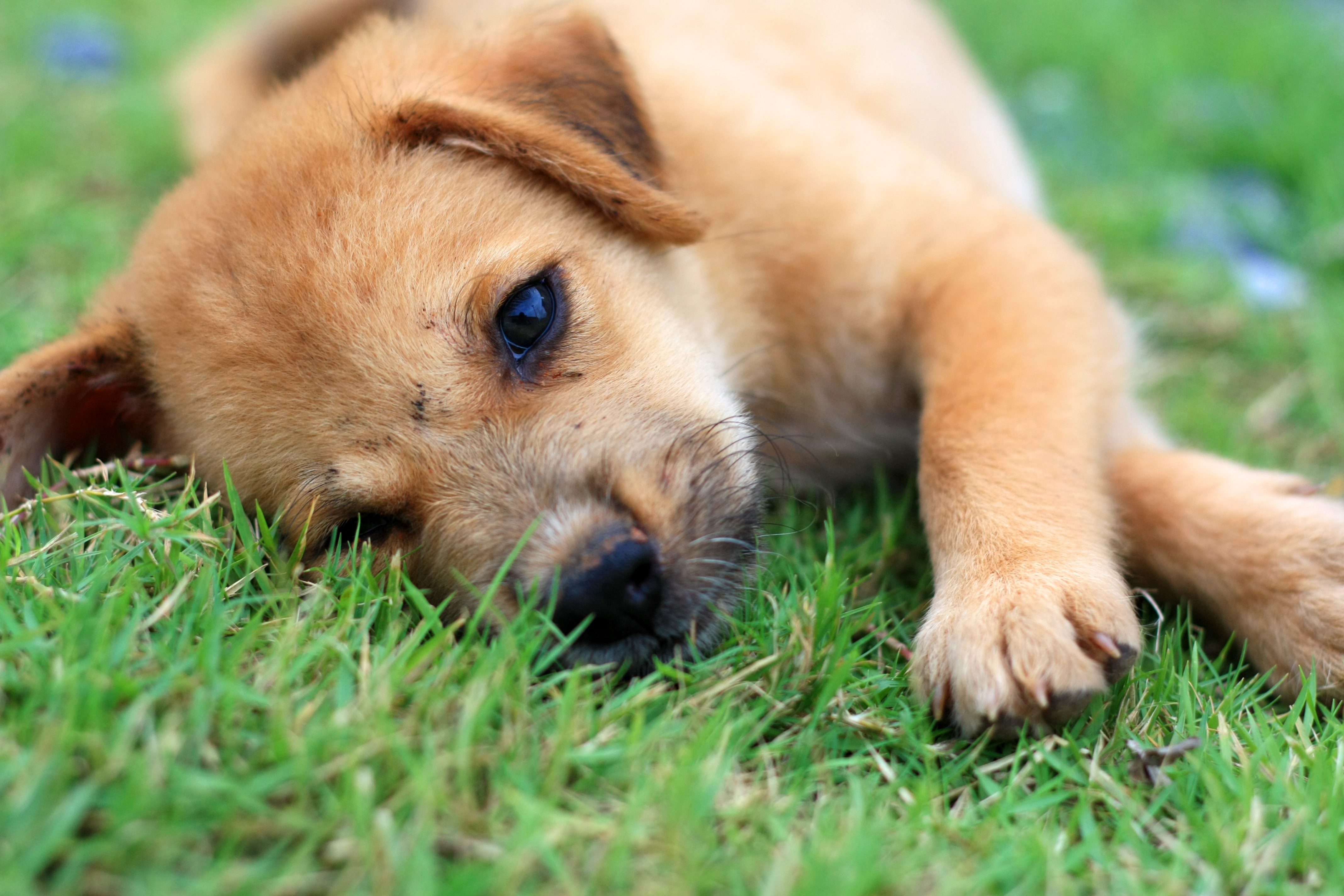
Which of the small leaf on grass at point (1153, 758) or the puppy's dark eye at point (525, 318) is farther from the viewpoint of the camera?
the puppy's dark eye at point (525, 318)

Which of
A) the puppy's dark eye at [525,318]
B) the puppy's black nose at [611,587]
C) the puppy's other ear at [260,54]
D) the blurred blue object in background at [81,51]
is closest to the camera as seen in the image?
the puppy's black nose at [611,587]

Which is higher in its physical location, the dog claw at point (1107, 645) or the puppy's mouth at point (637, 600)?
the puppy's mouth at point (637, 600)

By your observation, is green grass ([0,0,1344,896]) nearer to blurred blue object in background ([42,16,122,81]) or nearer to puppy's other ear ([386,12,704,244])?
puppy's other ear ([386,12,704,244])

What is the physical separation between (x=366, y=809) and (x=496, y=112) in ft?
5.82

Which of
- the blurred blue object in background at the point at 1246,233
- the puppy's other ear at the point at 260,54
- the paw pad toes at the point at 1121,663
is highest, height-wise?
the puppy's other ear at the point at 260,54

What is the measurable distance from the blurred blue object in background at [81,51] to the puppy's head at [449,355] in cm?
442

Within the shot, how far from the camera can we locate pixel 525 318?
242 centimetres

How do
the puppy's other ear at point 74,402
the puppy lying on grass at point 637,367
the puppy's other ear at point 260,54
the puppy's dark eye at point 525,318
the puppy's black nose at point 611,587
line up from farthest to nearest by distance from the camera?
1. the puppy's other ear at point 260,54
2. the puppy's other ear at point 74,402
3. the puppy's dark eye at point 525,318
4. the puppy lying on grass at point 637,367
5. the puppy's black nose at point 611,587

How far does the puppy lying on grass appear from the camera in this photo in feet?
7.16

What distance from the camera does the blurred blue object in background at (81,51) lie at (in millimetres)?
6293

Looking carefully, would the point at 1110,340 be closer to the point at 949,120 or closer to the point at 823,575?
the point at 823,575

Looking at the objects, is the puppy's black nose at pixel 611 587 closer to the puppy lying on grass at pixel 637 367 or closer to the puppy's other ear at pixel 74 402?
the puppy lying on grass at pixel 637 367

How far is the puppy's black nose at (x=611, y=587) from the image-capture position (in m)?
2.00

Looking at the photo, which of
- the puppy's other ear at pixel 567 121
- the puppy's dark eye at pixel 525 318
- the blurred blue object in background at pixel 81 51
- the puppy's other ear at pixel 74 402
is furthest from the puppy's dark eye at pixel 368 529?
the blurred blue object in background at pixel 81 51
